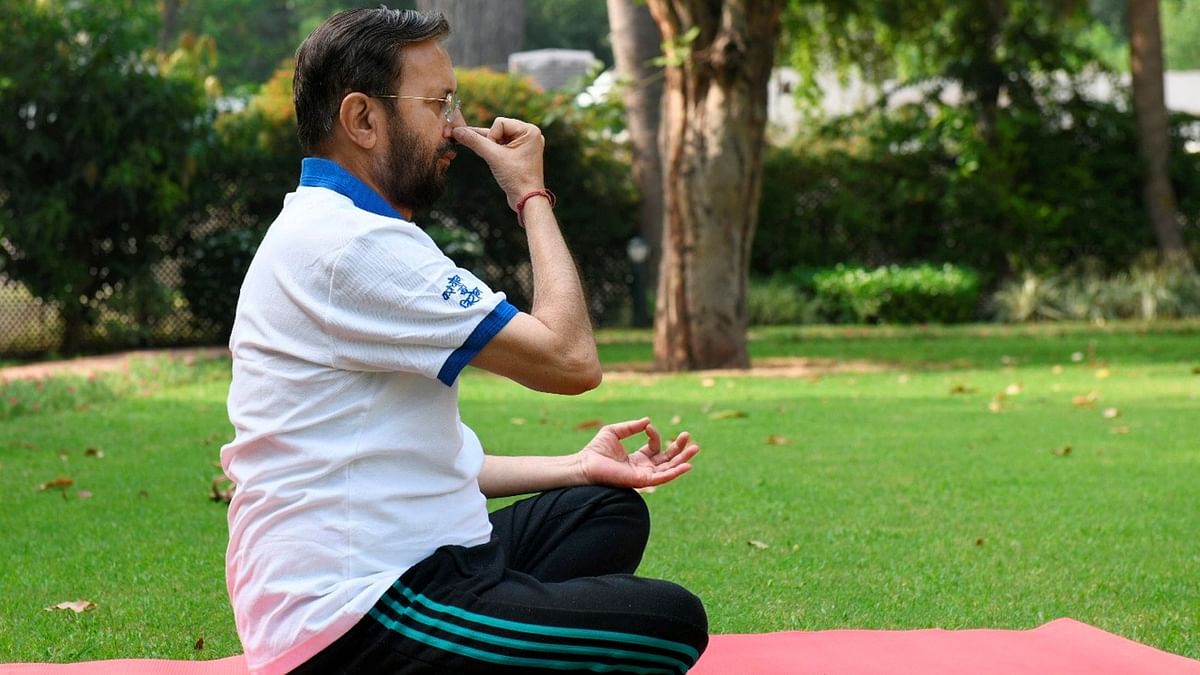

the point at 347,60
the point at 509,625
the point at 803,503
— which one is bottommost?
the point at 803,503

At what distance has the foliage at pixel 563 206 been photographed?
1595 centimetres

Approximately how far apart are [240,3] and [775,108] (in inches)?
803

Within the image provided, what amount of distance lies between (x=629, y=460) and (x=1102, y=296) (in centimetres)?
1472

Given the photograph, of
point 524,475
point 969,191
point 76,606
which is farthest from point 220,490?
point 969,191

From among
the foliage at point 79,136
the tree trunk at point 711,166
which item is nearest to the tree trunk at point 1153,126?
the tree trunk at point 711,166

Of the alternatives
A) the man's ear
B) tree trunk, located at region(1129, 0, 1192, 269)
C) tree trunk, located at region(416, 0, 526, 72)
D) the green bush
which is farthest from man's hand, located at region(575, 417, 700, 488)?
tree trunk, located at region(416, 0, 526, 72)

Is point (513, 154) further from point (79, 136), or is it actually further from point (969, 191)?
point (969, 191)

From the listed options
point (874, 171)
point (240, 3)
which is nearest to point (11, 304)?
point (874, 171)

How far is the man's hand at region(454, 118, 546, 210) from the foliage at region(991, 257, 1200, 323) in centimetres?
1473

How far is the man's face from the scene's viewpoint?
8.32ft

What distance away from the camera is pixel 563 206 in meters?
16.5

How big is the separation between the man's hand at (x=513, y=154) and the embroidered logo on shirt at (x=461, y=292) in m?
0.33

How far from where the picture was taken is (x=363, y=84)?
2.51 metres

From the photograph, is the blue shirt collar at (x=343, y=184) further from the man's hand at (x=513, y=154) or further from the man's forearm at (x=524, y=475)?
the man's forearm at (x=524, y=475)
